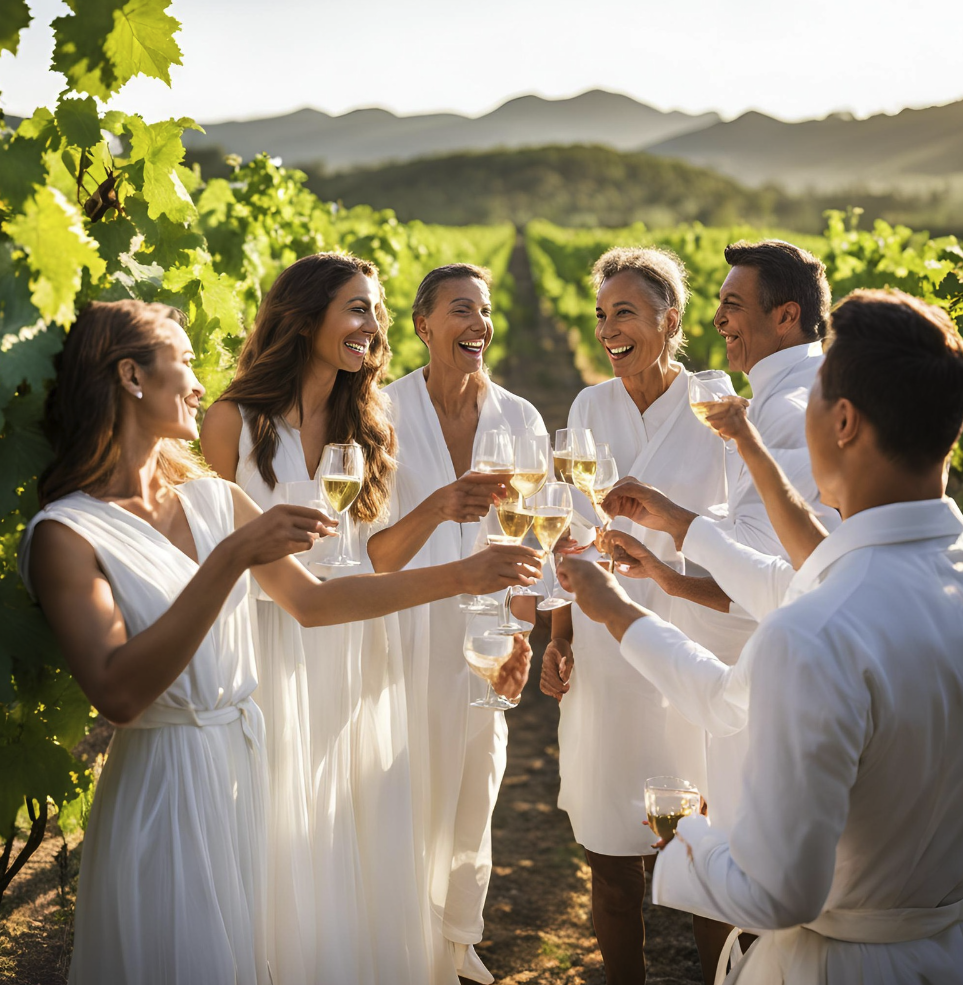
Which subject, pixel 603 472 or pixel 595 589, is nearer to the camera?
pixel 595 589

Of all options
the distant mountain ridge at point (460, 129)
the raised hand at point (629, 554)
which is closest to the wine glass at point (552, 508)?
the raised hand at point (629, 554)

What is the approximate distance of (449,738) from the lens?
3.85 meters

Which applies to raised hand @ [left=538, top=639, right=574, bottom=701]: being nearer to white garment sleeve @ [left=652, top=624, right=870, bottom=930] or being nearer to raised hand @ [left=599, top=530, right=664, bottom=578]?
raised hand @ [left=599, top=530, right=664, bottom=578]

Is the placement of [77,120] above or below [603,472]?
above

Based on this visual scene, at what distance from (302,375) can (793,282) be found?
1.71 metres

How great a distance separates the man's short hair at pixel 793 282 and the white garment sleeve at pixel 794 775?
2.00 metres

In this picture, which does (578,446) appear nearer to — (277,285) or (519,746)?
(277,285)

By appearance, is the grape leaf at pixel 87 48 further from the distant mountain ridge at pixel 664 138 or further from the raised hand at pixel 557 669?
the distant mountain ridge at pixel 664 138

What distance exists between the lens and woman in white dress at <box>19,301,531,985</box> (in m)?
2.21

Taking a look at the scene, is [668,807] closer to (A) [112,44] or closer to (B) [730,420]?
(B) [730,420]

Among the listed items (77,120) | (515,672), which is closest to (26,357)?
(77,120)

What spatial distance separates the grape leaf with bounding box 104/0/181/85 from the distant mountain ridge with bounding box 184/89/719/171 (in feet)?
344

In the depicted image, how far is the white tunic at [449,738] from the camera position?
380 cm

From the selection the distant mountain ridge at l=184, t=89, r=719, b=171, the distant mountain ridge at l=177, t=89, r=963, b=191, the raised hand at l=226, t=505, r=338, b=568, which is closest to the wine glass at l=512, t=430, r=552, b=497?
the raised hand at l=226, t=505, r=338, b=568
